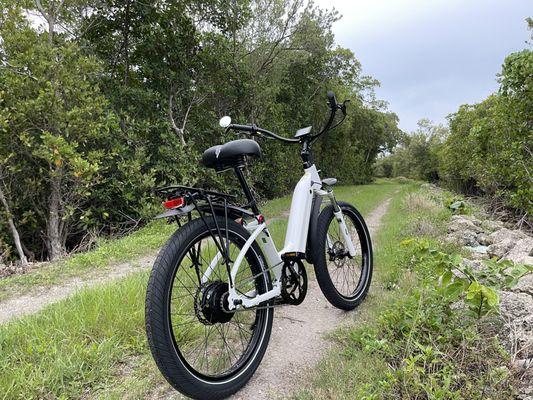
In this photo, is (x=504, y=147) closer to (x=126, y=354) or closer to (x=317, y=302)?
(x=317, y=302)

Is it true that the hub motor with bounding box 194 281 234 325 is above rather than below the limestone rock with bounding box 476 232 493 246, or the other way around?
above

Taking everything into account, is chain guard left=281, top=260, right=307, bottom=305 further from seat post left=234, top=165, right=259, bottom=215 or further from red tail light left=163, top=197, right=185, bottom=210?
red tail light left=163, top=197, right=185, bottom=210

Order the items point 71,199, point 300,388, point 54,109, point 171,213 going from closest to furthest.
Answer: point 171,213 → point 300,388 → point 54,109 → point 71,199

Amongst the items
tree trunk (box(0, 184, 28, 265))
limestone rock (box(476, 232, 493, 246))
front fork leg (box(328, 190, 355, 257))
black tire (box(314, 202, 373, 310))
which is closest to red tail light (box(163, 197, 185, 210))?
black tire (box(314, 202, 373, 310))

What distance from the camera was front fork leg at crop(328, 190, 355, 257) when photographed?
2945 mm

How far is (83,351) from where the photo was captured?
213 cm

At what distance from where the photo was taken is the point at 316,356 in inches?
95.3

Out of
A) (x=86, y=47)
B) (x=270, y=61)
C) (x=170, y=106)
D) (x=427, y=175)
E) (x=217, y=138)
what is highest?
(x=270, y=61)

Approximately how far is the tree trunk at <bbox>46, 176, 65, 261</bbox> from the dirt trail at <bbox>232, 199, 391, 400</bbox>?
5.03 meters

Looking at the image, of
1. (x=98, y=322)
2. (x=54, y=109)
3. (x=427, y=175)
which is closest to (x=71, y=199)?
(x=54, y=109)

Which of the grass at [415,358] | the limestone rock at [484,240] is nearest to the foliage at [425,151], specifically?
the limestone rock at [484,240]

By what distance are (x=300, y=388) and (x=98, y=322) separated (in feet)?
4.98

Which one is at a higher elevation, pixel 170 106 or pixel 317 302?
pixel 170 106

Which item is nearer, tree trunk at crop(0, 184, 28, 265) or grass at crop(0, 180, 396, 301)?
grass at crop(0, 180, 396, 301)
